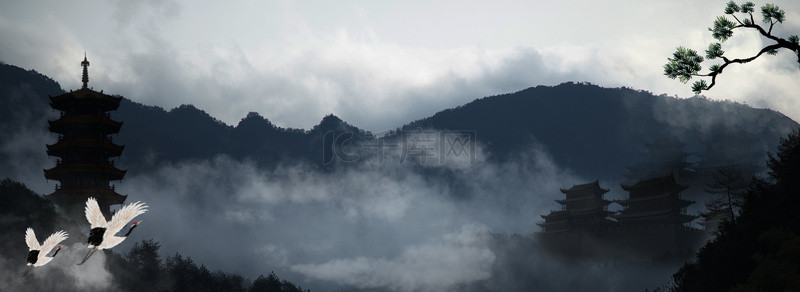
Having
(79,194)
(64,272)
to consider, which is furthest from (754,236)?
(64,272)

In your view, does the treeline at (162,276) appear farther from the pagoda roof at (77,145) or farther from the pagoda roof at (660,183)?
the pagoda roof at (660,183)

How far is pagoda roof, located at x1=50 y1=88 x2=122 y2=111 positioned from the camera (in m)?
57.7

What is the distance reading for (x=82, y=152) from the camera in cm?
5809

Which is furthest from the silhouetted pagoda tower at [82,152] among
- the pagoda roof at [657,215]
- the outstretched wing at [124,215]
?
the pagoda roof at [657,215]

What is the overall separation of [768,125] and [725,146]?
9231 cm

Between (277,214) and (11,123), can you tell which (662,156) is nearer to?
(277,214)

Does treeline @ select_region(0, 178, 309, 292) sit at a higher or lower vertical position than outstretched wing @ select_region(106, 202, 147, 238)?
higher

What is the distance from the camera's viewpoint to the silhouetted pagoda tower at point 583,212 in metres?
92.1

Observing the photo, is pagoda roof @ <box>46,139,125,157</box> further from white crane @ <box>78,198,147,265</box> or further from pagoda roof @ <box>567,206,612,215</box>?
pagoda roof @ <box>567,206,612,215</box>

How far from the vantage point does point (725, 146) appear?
117688mm

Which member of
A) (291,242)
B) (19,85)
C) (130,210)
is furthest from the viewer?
(291,242)

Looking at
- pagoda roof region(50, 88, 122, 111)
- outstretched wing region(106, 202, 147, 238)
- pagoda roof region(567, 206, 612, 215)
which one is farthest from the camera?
pagoda roof region(567, 206, 612, 215)

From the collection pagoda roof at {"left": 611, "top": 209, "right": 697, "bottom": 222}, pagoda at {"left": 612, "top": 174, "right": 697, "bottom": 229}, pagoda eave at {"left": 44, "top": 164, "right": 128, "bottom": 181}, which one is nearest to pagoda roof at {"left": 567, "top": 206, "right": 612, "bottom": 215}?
pagoda at {"left": 612, "top": 174, "right": 697, "bottom": 229}

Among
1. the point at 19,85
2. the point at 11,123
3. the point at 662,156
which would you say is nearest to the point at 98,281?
the point at 662,156
